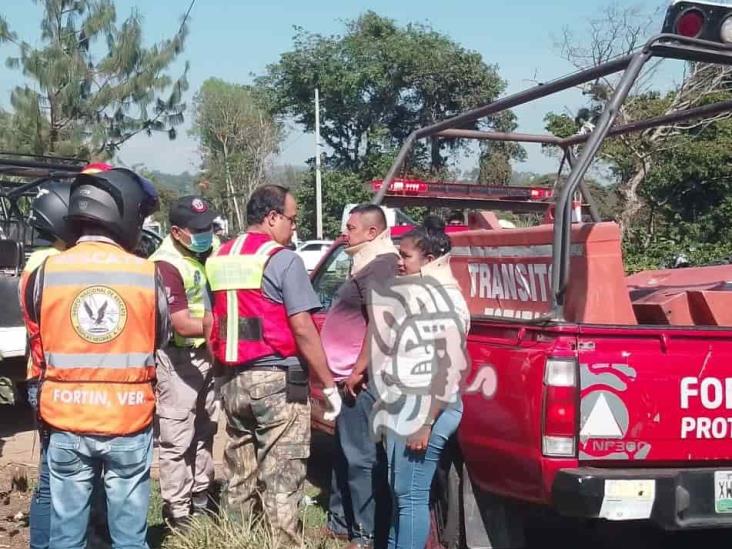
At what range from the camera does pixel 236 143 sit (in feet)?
148

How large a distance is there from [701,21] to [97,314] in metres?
Answer: 2.84

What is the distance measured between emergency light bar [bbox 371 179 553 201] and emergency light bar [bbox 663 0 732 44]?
2.56m

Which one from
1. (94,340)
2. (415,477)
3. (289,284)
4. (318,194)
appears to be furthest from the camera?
(318,194)

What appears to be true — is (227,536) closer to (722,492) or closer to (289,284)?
(289,284)

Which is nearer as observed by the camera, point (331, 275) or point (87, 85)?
point (331, 275)

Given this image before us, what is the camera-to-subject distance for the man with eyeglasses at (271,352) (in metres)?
4.40

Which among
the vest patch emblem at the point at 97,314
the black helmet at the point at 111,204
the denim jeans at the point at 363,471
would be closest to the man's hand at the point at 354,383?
the denim jeans at the point at 363,471

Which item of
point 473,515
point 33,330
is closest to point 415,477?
point 473,515

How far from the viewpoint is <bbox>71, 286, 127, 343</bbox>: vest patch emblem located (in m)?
3.47

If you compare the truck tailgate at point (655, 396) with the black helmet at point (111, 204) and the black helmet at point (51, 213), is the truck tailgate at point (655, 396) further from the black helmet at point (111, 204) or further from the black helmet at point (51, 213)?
the black helmet at point (51, 213)

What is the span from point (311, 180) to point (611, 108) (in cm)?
3852

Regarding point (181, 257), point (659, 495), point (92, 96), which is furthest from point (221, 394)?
point (92, 96)

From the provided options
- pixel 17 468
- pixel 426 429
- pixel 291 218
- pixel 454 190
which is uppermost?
pixel 454 190

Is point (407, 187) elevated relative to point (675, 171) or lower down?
lower down
